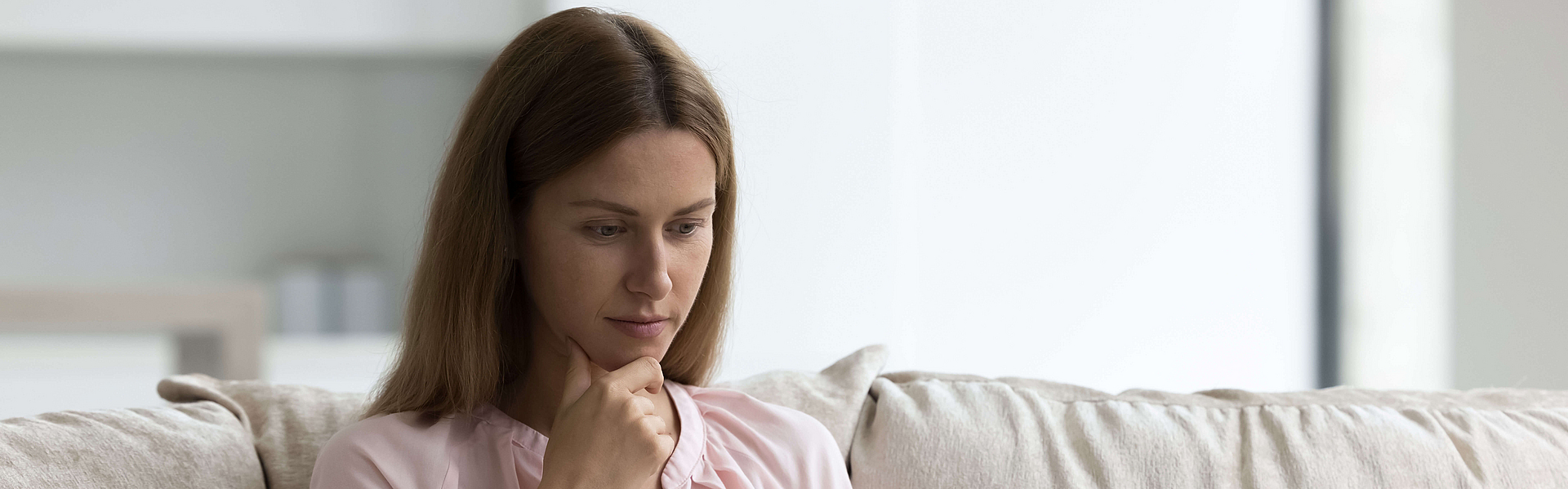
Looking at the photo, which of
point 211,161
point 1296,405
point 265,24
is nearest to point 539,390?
point 1296,405

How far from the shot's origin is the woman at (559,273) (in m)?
0.80

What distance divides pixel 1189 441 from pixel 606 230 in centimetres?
66

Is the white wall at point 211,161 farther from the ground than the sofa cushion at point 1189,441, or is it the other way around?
the white wall at point 211,161

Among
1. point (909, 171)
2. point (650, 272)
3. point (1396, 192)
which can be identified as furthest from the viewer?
point (909, 171)

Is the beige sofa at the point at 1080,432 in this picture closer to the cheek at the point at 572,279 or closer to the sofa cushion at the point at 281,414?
the sofa cushion at the point at 281,414

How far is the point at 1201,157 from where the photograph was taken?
3.09 meters

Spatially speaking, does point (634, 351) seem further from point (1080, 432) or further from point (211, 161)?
point (211, 161)

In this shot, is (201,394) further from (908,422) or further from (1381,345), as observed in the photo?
(1381,345)

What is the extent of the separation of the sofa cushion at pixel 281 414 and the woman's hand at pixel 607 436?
32 centimetres

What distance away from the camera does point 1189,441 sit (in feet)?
3.60

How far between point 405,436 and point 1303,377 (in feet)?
9.81

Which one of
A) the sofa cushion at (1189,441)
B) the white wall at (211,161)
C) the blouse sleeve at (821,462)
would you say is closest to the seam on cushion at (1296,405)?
the sofa cushion at (1189,441)

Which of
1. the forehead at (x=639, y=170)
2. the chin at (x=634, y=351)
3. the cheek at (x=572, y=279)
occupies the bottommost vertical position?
the chin at (x=634, y=351)

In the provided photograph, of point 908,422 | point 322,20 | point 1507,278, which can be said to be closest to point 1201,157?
point 1507,278
